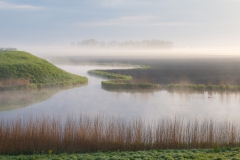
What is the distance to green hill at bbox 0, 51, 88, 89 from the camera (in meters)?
30.9

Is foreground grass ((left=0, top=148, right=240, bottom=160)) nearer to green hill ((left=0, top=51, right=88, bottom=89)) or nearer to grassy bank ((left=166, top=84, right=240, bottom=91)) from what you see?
grassy bank ((left=166, top=84, right=240, bottom=91))

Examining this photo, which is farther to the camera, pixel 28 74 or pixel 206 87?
pixel 28 74

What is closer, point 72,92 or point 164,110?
point 164,110

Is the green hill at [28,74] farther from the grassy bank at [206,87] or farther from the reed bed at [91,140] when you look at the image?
the reed bed at [91,140]

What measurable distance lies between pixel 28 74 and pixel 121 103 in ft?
46.2

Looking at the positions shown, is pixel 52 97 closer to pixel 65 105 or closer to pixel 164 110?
pixel 65 105

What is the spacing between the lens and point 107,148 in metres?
12.4

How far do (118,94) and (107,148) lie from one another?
1500 cm

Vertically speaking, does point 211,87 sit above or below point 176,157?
above

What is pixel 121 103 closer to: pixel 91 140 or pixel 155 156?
pixel 91 140

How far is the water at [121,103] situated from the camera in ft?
66.1

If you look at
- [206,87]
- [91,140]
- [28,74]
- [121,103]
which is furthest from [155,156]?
[28,74]

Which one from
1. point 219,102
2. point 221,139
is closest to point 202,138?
point 221,139

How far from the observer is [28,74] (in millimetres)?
33031
